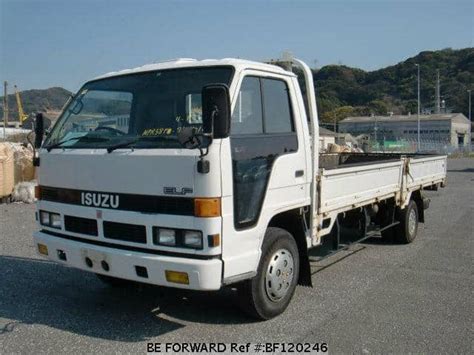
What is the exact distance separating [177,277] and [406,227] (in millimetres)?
5339

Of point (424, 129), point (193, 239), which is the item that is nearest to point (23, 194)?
point (193, 239)

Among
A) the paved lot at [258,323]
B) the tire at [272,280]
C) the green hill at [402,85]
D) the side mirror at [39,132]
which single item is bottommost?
the paved lot at [258,323]

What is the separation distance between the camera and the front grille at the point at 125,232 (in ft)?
13.4

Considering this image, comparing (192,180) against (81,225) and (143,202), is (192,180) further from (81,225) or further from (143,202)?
(81,225)

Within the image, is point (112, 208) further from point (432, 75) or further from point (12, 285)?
point (432, 75)

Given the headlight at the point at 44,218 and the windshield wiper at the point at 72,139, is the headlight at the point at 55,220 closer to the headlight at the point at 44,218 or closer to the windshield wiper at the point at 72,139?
the headlight at the point at 44,218

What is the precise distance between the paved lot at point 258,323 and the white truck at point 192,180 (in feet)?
1.19

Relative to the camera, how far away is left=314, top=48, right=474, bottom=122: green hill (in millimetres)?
110750

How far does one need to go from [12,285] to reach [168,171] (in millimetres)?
3068

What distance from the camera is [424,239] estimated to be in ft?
28.6

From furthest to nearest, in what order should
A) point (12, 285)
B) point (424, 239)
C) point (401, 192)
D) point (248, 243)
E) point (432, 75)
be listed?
1. point (432, 75)
2. point (424, 239)
3. point (401, 192)
4. point (12, 285)
5. point (248, 243)

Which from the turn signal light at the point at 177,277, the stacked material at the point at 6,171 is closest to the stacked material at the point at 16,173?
the stacked material at the point at 6,171

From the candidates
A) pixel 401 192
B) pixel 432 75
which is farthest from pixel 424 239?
pixel 432 75

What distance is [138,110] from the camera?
4582 mm
